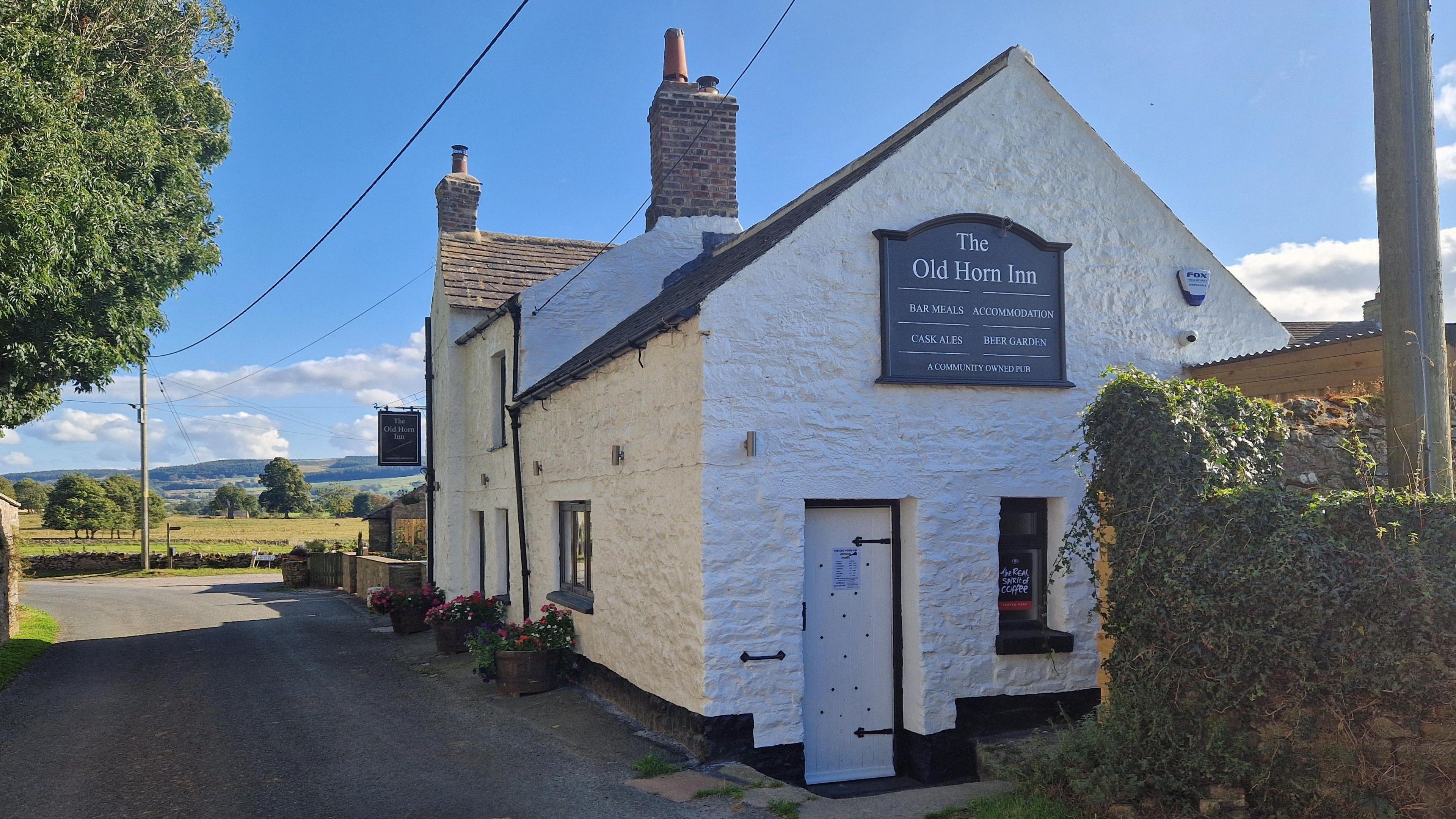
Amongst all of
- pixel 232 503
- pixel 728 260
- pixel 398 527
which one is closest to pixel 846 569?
pixel 728 260

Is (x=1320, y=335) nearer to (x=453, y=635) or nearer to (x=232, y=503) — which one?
(x=453, y=635)

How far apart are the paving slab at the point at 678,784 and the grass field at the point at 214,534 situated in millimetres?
35086

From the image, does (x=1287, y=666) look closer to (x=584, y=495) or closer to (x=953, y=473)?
(x=953, y=473)

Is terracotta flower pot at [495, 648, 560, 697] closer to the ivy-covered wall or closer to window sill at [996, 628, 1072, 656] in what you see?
window sill at [996, 628, 1072, 656]

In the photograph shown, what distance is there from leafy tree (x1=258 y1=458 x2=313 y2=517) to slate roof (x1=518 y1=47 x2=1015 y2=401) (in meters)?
92.1

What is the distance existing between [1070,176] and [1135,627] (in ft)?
15.8

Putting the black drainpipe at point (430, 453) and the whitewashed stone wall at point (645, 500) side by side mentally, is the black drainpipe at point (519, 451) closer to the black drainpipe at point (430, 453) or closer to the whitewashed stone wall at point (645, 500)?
the whitewashed stone wall at point (645, 500)

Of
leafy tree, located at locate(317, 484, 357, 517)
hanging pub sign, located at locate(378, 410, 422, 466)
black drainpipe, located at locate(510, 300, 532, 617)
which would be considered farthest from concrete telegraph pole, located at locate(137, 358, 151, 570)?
leafy tree, located at locate(317, 484, 357, 517)

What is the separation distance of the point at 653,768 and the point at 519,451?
22.6 feet

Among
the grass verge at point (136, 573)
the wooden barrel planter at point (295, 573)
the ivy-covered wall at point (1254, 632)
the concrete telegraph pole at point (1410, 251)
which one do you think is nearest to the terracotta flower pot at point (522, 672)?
the ivy-covered wall at point (1254, 632)

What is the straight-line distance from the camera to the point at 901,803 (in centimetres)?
663

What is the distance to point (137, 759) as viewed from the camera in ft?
28.3

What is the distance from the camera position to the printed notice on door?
27.9ft

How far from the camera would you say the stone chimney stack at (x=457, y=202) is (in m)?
18.1
